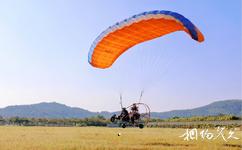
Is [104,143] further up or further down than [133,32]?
further down

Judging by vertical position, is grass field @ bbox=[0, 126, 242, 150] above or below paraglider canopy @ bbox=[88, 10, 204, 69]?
below

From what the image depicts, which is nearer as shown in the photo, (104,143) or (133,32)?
(133,32)

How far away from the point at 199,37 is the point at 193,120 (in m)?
56.1

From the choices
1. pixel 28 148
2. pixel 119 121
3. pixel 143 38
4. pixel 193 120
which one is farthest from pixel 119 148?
pixel 193 120

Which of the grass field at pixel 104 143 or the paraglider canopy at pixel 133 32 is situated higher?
→ the paraglider canopy at pixel 133 32

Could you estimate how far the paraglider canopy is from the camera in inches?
805

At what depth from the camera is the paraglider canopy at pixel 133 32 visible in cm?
2044

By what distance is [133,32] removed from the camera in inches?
890

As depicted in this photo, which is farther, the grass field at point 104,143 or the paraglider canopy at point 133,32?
the grass field at point 104,143

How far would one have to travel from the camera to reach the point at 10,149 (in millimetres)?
25109

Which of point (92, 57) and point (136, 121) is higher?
point (92, 57)

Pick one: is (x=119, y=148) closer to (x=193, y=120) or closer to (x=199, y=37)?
(x=199, y=37)

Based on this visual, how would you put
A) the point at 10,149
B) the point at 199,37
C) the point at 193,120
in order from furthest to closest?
the point at 193,120
the point at 10,149
the point at 199,37

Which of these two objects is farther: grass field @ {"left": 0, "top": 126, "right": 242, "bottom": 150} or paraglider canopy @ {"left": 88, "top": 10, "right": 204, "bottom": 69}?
grass field @ {"left": 0, "top": 126, "right": 242, "bottom": 150}
